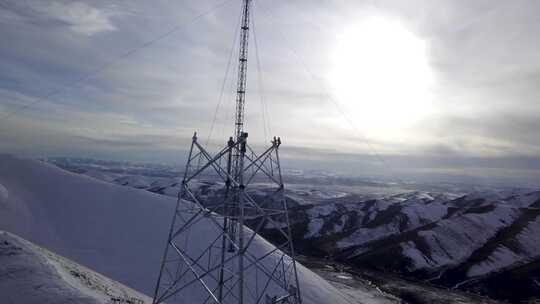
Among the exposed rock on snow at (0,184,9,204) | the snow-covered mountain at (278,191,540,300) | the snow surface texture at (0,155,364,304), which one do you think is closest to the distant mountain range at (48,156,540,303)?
the snow-covered mountain at (278,191,540,300)

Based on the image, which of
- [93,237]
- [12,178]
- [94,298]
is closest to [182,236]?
[93,237]

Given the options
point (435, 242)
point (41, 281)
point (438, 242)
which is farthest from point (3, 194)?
point (438, 242)

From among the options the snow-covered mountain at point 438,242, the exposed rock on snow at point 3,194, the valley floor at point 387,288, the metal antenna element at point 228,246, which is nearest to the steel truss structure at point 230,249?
the metal antenna element at point 228,246

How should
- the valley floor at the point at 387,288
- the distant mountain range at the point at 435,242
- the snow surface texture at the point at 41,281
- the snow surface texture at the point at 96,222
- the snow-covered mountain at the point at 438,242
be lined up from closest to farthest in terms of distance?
the snow surface texture at the point at 41,281
the snow surface texture at the point at 96,222
the valley floor at the point at 387,288
the distant mountain range at the point at 435,242
the snow-covered mountain at the point at 438,242

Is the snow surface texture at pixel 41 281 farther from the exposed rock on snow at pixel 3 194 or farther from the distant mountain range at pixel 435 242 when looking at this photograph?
the distant mountain range at pixel 435 242

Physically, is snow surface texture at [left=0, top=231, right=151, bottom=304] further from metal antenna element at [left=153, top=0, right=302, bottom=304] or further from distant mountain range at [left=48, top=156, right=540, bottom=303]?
distant mountain range at [left=48, top=156, right=540, bottom=303]

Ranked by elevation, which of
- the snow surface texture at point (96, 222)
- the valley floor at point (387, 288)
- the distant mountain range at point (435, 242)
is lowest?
the valley floor at point (387, 288)
